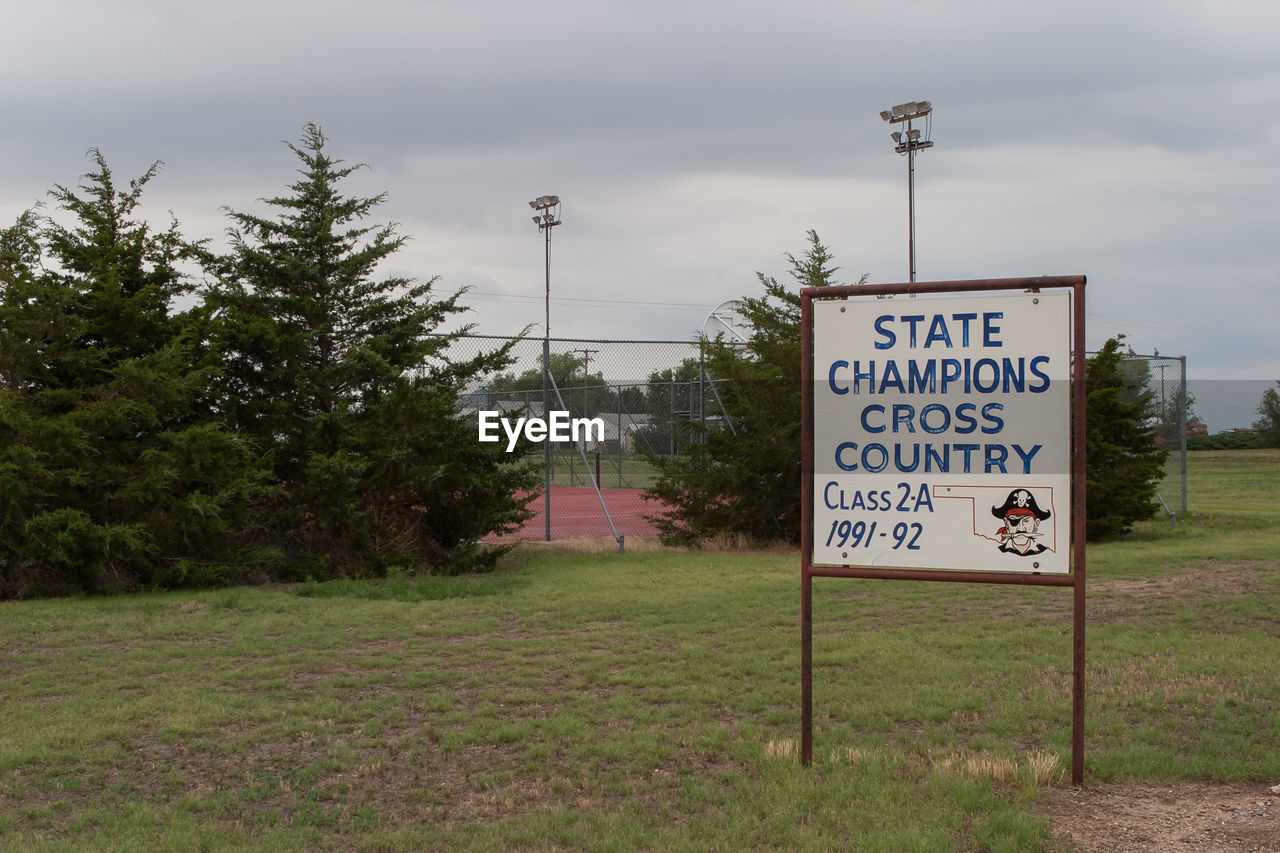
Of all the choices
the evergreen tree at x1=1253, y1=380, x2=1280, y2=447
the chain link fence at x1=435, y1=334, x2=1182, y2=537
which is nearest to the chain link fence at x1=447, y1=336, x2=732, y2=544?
the chain link fence at x1=435, y1=334, x2=1182, y2=537

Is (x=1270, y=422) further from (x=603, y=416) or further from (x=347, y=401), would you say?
(x=347, y=401)

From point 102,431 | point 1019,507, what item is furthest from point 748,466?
point 1019,507

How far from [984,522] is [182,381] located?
8037 millimetres

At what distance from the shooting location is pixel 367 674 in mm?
7105

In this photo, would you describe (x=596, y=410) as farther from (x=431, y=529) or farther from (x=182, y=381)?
(x=182, y=381)

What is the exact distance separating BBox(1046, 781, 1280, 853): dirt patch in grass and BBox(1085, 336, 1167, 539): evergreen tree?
11.5 metres

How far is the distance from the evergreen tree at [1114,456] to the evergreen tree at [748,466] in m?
4.56

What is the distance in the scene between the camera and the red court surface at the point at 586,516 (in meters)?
17.8

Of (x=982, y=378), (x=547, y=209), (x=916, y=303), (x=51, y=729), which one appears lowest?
(x=51, y=729)

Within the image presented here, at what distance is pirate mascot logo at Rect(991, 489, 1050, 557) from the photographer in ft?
16.4

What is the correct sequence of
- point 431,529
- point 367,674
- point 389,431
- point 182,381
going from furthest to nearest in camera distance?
1. point 431,529
2. point 389,431
3. point 182,381
4. point 367,674

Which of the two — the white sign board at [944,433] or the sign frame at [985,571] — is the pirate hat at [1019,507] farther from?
the sign frame at [985,571]

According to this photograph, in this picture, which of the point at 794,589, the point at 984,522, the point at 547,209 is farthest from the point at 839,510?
the point at 547,209

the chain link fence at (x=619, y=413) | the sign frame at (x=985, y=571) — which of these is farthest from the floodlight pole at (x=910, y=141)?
the sign frame at (x=985, y=571)
